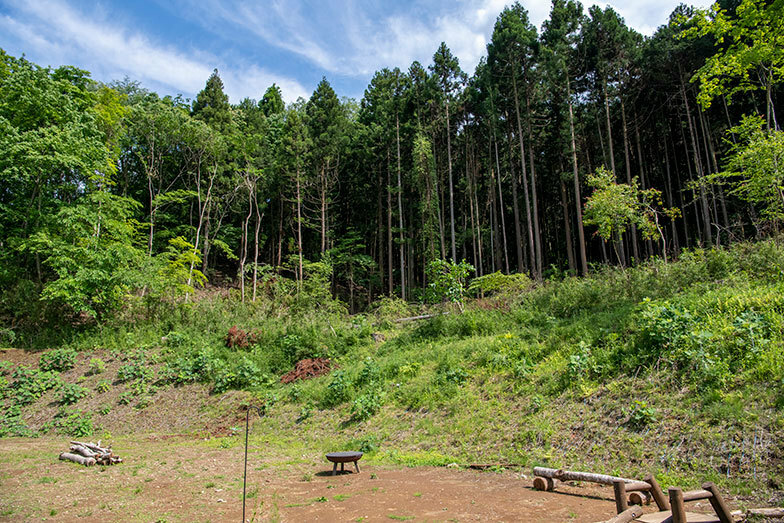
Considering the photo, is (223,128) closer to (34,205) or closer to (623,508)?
(34,205)

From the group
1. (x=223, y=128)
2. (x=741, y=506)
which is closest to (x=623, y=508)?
(x=741, y=506)

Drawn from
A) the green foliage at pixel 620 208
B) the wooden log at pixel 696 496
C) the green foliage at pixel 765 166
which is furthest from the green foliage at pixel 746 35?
the wooden log at pixel 696 496

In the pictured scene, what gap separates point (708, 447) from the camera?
220 inches

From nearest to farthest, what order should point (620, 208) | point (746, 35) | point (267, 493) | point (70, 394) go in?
1. point (267, 493)
2. point (746, 35)
3. point (70, 394)
4. point (620, 208)

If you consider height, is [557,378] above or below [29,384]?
above

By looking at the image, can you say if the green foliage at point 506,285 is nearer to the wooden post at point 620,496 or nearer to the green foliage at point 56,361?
the wooden post at point 620,496

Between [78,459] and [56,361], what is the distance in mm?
9150

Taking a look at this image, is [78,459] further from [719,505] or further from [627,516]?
[719,505]

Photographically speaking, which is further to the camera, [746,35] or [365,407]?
[746,35]

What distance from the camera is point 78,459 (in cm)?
736

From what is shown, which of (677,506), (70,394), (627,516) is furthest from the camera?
(70,394)

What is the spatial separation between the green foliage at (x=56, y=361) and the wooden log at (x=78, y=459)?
8.51m

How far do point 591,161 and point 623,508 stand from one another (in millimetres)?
32172

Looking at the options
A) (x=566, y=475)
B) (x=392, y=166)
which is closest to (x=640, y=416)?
(x=566, y=475)
